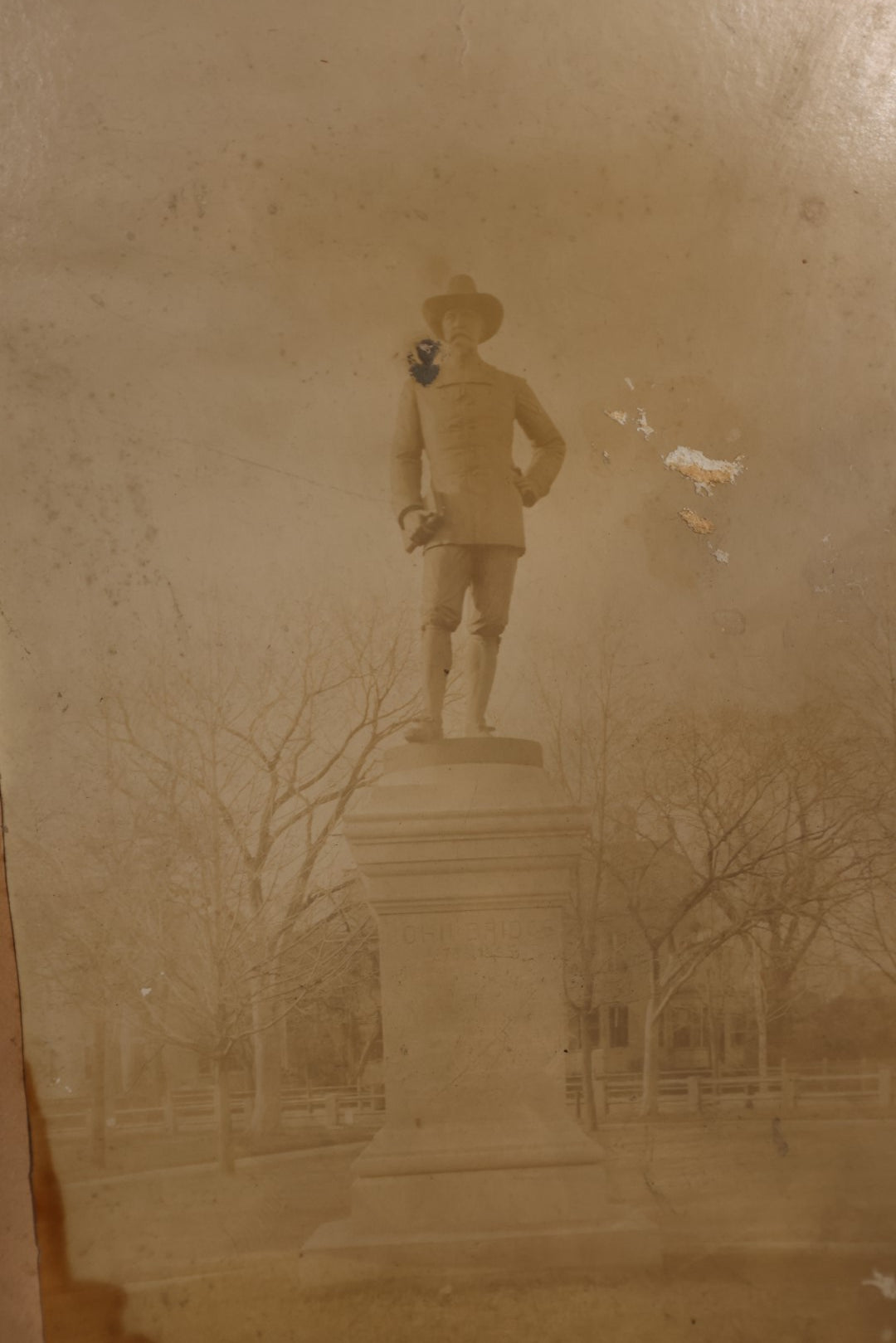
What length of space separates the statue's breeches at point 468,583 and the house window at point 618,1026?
964 mm

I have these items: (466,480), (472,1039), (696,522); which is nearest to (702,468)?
(696,522)

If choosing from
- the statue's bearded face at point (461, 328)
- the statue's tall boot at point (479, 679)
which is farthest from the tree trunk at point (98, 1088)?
the statue's bearded face at point (461, 328)

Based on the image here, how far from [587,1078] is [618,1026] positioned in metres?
0.15

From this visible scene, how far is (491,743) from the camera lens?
2.96m

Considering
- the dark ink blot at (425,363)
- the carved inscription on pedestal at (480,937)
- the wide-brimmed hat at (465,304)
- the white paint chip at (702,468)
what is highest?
the wide-brimmed hat at (465,304)

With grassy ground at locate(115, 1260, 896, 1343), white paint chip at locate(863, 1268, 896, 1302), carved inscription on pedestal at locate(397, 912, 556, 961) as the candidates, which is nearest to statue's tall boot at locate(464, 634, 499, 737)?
carved inscription on pedestal at locate(397, 912, 556, 961)

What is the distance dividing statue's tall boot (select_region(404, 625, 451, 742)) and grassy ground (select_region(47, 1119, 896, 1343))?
102 centimetres

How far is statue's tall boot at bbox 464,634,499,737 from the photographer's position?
9.86ft

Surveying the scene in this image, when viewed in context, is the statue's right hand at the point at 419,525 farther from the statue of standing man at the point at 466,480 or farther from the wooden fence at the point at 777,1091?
the wooden fence at the point at 777,1091

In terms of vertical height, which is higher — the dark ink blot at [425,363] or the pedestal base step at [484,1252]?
the dark ink blot at [425,363]

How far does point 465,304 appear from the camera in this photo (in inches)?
119

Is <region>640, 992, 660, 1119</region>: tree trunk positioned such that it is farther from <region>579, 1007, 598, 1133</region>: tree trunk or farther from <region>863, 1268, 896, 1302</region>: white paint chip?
<region>863, 1268, 896, 1302</region>: white paint chip

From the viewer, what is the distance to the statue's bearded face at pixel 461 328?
3037mm

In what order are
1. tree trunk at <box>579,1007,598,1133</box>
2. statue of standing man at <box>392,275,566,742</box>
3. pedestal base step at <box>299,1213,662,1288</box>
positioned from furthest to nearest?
statue of standing man at <box>392,275,566,742</box> < tree trunk at <box>579,1007,598,1133</box> < pedestal base step at <box>299,1213,662,1288</box>
